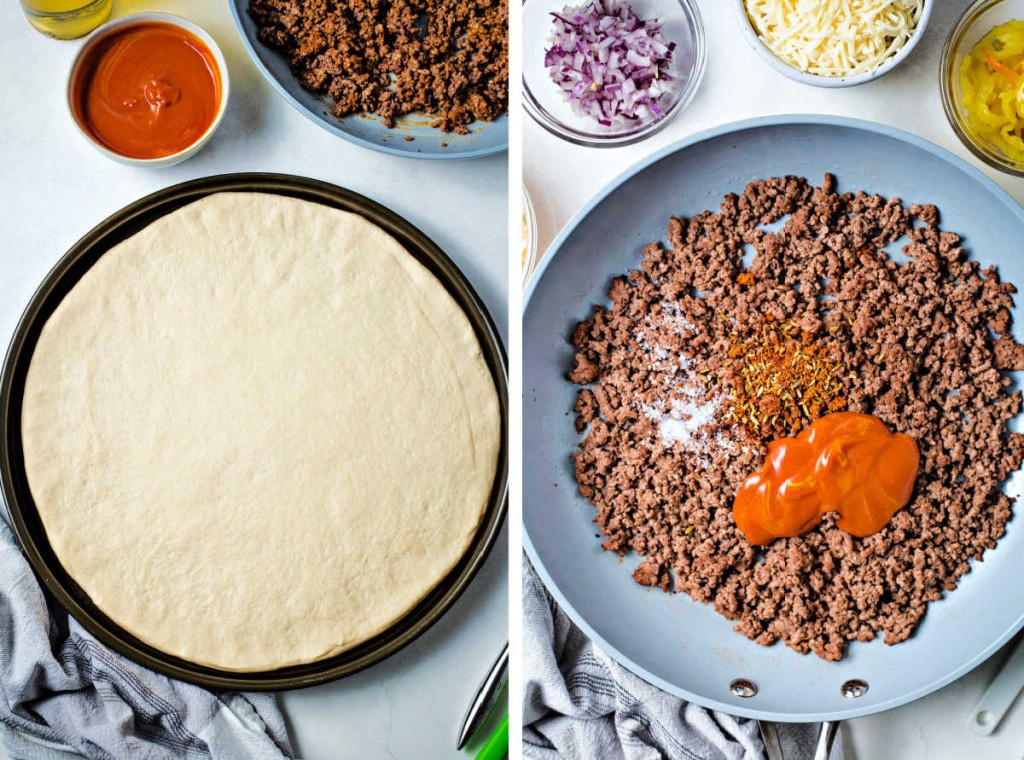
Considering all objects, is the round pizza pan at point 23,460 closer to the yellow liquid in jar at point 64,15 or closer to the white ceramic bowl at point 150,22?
the white ceramic bowl at point 150,22

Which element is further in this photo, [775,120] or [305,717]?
[305,717]

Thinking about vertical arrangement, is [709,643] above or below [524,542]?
below

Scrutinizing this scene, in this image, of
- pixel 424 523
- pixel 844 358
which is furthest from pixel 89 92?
pixel 844 358

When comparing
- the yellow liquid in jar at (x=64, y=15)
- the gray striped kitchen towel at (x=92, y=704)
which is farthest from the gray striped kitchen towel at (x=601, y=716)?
the yellow liquid in jar at (x=64, y=15)

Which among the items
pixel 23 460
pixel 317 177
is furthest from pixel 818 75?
pixel 23 460

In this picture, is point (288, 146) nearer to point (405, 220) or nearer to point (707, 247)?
point (405, 220)

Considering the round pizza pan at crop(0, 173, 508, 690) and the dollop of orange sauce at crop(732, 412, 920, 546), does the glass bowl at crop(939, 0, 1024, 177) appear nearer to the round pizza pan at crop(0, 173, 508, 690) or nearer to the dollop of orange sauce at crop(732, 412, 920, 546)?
the dollop of orange sauce at crop(732, 412, 920, 546)
